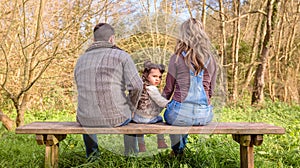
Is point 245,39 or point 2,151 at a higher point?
point 245,39

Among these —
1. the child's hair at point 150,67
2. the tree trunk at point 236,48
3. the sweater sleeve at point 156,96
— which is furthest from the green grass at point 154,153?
the tree trunk at point 236,48

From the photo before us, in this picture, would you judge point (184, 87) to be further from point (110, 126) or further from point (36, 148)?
point (36, 148)

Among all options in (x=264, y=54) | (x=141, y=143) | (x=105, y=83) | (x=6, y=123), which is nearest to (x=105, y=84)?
(x=105, y=83)

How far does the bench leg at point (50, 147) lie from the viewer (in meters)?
2.99

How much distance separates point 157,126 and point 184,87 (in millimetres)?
368

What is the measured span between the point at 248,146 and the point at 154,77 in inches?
39.2

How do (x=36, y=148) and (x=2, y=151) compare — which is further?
(x=36, y=148)

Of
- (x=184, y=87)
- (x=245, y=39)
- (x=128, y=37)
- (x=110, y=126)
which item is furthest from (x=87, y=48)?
(x=245, y=39)

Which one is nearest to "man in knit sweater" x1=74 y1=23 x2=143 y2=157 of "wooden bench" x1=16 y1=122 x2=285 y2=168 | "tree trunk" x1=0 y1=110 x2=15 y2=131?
"wooden bench" x1=16 y1=122 x2=285 y2=168

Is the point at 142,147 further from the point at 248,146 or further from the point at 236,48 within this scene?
the point at 236,48

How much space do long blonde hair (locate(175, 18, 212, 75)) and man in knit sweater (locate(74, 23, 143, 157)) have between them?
1.31 feet

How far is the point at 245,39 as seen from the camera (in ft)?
43.0

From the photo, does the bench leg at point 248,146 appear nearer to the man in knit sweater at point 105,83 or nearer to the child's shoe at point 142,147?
the child's shoe at point 142,147

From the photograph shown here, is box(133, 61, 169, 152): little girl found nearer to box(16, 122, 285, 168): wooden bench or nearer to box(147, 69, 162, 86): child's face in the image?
box(147, 69, 162, 86): child's face
